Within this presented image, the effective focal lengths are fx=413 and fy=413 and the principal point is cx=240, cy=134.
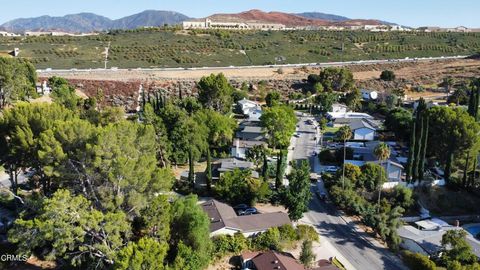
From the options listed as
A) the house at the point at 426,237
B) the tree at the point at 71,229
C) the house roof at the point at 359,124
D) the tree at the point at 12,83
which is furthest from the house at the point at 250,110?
the tree at the point at 71,229

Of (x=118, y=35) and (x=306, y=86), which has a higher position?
(x=118, y=35)

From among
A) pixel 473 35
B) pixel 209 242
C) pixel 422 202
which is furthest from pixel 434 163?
pixel 473 35

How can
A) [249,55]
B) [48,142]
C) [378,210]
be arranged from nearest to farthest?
1. [48,142]
2. [378,210]
3. [249,55]

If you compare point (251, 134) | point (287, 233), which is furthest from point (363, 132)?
point (287, 233)

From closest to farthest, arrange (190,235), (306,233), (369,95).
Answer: (190,235), (306,233), (369,95)

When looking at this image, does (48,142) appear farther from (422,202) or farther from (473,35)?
(473,35)

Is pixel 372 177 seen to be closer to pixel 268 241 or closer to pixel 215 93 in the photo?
pixel 268 241

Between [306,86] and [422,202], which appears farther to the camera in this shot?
[306,86]
